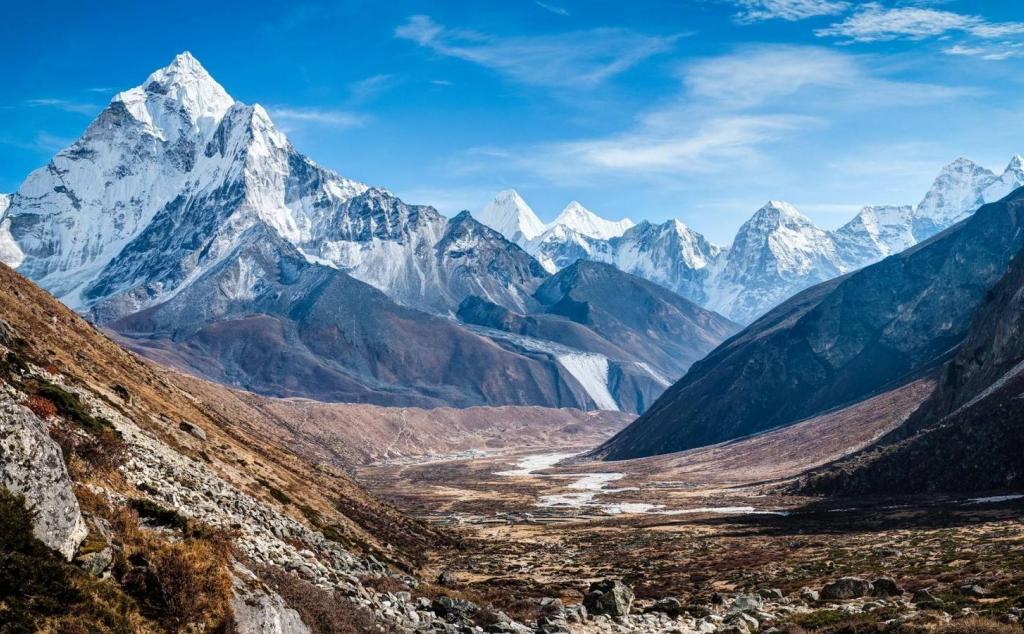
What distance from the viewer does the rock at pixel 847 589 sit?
42.4 m

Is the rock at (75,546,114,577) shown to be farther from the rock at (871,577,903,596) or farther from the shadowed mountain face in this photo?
the shadowed mountain face

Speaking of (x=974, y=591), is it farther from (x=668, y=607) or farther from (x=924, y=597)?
(x=668, y=607)

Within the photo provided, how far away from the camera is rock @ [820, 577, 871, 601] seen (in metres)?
42.4

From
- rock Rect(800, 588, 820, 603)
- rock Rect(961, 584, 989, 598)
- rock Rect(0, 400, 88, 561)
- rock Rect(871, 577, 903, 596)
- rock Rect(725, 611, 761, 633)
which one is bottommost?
rock Rect(800, 588, 820, 603)

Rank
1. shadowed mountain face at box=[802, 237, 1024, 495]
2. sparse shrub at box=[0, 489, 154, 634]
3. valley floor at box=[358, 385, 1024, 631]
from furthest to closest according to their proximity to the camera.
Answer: shadowed mountain face at box=[802, 237, 1024, 495] → valley floor at box=[358, 385, 1024, 631] → sparse shrub at box=[0, 489, 154, 634]

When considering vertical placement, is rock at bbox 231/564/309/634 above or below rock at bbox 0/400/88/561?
below

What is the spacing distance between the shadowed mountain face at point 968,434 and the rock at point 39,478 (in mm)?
119020

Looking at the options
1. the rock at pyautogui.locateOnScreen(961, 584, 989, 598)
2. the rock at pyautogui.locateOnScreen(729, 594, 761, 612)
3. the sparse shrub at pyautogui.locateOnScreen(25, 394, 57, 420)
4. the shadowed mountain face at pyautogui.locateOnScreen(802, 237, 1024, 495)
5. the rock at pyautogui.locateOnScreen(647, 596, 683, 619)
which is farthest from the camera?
the shadowed mountain face at pyautogui.locateOnScreen(802, 237, 1024, 495)

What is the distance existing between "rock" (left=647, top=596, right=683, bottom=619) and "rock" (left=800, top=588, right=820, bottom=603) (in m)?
6.52

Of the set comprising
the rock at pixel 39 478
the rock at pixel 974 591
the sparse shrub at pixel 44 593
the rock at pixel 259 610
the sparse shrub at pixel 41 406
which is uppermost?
the sparse shrub at pixel 41 406

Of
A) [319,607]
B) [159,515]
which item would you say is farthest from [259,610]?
[159,515]

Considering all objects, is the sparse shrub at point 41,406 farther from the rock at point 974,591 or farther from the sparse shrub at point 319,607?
the rock at point 974,591

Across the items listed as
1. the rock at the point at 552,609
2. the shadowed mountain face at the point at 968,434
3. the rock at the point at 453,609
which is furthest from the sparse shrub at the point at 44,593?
the shadowed mountain face at the point at 968,434

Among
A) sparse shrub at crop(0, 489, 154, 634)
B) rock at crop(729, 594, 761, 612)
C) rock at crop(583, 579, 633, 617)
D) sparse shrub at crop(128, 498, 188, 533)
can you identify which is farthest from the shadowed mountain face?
sparse shrub at crop(0, 489, 154, 634)
